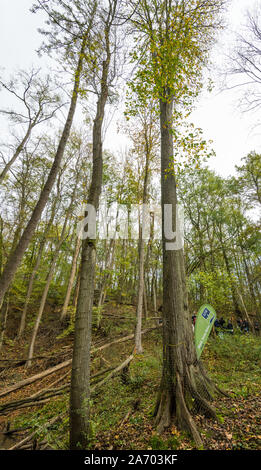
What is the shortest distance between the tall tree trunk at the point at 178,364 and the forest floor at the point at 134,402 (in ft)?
0.62

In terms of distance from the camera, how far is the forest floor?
9.73 ft

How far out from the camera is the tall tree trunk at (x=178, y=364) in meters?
3.23

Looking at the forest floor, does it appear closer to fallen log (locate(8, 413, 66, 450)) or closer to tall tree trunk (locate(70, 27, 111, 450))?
fallen log (locate(8, 413, 66, 450))

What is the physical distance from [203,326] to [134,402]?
2.35 metres

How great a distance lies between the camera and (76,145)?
11938mm

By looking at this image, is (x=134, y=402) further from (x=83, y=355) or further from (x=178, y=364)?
(x=83, y=355)

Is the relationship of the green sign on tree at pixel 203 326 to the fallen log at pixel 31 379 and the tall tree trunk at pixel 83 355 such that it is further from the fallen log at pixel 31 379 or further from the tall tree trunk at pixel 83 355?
the fallen log at pixel 31 379

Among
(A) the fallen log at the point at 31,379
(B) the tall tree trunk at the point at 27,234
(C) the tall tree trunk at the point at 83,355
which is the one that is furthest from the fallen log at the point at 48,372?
(C) the tall tree trunk at the point at 83,355

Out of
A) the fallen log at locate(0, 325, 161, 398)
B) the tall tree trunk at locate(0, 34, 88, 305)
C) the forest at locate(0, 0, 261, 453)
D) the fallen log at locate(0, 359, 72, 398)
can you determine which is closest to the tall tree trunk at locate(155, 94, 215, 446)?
the forest at locate(0, 0, 261, 453)

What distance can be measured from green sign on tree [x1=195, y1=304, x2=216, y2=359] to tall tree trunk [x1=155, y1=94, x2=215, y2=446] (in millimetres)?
239

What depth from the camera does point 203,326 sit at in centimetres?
432
